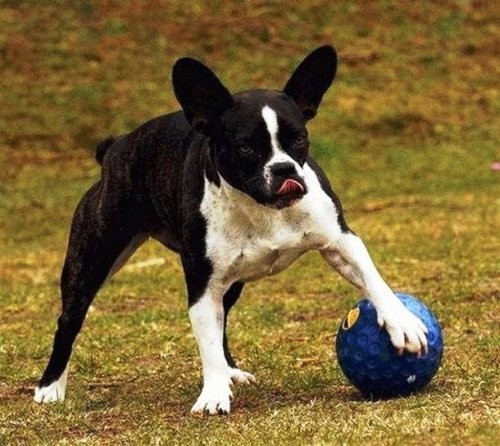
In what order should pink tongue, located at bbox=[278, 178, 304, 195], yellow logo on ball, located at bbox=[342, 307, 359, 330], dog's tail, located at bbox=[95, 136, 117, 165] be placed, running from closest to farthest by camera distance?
pink tongue, located at bbox=[278, 178, 304, 195] → yellow logo on ball, located at bbox=[342, 307, 359, 330] → dog's tail, located at bbox=[95, 136, 117, 165]

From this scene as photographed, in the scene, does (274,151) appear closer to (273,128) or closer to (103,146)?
(273,128)

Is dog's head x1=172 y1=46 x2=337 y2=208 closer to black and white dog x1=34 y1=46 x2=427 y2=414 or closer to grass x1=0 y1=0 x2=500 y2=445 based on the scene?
black and white dog x1=34 y1=46 x2=427 y2=414

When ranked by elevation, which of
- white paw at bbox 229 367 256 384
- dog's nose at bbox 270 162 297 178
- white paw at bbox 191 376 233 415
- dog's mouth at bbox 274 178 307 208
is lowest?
white paw at bbox 229 367 256 384

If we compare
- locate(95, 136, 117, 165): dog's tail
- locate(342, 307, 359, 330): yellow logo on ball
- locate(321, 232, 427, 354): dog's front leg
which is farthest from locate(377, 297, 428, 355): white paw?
locate(95, 136, 117, 165): dog's tail

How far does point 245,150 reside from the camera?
21.9 ft

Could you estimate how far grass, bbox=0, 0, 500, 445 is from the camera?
6918 millimetres

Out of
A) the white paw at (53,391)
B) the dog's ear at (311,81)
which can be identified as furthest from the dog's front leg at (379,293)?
the white paw at (53,391)

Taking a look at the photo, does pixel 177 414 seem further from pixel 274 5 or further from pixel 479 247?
pixel 274 5

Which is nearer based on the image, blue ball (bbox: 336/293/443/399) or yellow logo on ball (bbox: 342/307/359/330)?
blue ball (bbox: 336/293/443/399)

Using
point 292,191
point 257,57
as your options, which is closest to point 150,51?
point 257,57

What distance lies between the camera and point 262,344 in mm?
9625

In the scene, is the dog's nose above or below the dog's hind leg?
above

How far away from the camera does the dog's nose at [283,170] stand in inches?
258

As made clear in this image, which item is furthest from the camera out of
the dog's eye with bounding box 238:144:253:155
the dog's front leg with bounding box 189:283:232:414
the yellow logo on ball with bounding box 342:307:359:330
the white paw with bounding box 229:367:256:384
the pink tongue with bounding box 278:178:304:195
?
the white paw with bounding box 229:367:256:384
